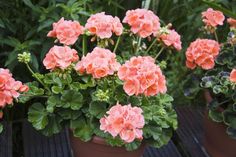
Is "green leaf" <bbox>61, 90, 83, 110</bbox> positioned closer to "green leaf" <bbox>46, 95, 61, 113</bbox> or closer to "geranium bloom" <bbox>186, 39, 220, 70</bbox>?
"green leaf" <bbox>46, 95, 61, 113</bbox>

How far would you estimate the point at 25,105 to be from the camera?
2055 millimetres

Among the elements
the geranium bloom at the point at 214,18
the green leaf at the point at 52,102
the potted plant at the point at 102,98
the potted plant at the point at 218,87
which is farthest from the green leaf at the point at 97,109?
the geranium bloom at the point at 214,18

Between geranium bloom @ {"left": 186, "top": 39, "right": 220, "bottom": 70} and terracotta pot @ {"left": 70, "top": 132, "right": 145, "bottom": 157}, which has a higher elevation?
geranium bloom @ {"left": 186, "top": 39, "right": 220, "bottom": 70}

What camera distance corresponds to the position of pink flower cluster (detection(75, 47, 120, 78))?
1250mm

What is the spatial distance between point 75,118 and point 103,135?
0.10 metres

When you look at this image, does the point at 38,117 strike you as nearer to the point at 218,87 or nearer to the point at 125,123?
the point at 125,123

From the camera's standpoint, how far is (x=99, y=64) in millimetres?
1255

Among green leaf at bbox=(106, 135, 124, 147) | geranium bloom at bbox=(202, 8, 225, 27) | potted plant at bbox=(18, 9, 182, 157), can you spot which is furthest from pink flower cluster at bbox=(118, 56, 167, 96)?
geranium bloom at bbox=(202, 8, 225, 27)

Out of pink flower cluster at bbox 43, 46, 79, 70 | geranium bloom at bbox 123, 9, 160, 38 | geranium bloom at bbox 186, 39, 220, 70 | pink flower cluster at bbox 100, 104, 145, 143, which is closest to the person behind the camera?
pink flower cluster at bbox 100, 104, 145, 143

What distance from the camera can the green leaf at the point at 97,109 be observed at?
126 centimetres

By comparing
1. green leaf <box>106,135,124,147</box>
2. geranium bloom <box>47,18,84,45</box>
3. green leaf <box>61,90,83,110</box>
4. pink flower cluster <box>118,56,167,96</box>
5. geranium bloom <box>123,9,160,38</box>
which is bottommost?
green leaf <box>106,135,124,147</box>

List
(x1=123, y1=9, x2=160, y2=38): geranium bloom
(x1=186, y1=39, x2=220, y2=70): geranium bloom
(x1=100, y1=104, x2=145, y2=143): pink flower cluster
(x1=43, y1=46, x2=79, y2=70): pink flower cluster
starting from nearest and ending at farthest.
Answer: (x1=100, y1=104, x2=145, y2=143): pink flower cluster → (x1=43, y1=46, x2=79, y2=70): pink flower cluster → (x1=123, y1=9, x2=160, y2=38): geranium bloom → (x1=186, y1=39, x2=220, y2=70): geranium bloom

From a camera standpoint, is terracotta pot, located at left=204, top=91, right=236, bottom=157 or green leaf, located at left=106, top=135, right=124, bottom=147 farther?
terracotta pot, located at left=204, top=91, right=236, bottom=157

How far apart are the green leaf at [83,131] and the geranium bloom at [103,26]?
273 mm
